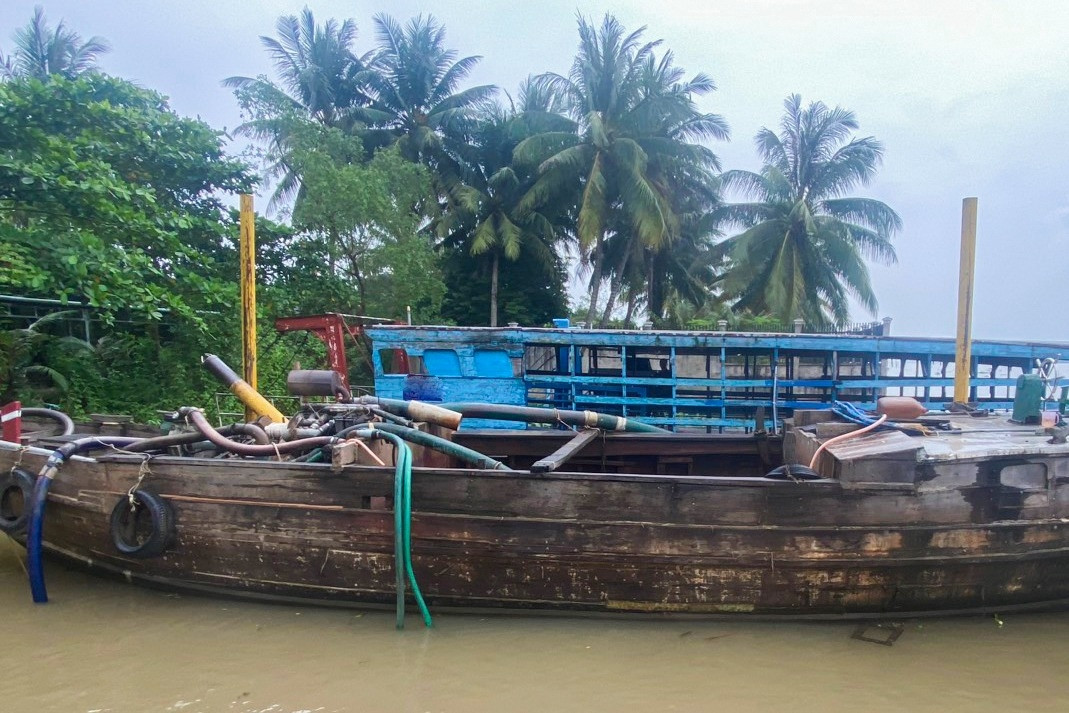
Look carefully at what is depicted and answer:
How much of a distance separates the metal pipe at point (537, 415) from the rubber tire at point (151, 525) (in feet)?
6.91

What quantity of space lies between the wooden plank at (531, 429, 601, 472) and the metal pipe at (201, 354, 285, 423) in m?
2.32

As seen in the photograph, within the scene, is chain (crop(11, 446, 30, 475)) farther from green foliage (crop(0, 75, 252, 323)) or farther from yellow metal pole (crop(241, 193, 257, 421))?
green foliage (crop(0, 75, 252, 323))

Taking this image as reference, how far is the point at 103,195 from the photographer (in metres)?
7.67

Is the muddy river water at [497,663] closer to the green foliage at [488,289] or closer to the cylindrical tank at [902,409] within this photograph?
the cylindrical tank at [902,409]

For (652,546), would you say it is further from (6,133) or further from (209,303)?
(6,133)

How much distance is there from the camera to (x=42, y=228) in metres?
7.66

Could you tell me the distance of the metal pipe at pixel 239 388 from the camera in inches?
202

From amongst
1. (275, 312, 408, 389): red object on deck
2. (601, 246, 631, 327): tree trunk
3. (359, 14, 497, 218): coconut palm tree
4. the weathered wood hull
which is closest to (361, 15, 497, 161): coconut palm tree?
(359, 14, 497, 218): coconut palm tree

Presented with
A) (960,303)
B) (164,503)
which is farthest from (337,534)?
(960,303)

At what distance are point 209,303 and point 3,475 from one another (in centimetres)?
492

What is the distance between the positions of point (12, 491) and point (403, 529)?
3306 millimetres

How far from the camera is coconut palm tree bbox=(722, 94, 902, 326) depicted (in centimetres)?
1952

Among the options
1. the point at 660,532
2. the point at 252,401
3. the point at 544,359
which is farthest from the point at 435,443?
the point at 544,359

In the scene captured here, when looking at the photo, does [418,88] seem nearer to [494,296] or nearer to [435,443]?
[494,296]
